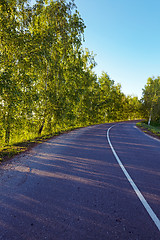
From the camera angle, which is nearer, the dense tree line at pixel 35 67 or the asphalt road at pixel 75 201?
the asphalt road at pixel 75 201

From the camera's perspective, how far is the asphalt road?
7.97ft

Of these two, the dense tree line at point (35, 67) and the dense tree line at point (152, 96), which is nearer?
the dense tree line at point (35, 67)

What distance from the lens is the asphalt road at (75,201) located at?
95.7 inches

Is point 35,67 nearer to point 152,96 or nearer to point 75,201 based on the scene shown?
point 75,201

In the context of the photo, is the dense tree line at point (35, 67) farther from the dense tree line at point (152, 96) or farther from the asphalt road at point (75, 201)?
the dense tree line at point (152, 96)

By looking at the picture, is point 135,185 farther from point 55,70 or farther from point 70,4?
point 70,4

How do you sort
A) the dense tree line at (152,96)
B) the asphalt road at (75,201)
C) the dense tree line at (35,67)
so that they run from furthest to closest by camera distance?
the dense tree line at (152,96) < the dense tree line at (35,67) < the asphalt road at (75,201)

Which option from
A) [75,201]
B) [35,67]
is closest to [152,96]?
[35,67]

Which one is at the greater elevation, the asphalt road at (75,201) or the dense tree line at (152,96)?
the dense tree line at (152,96)

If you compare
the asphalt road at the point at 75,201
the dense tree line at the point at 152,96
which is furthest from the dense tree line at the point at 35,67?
the dense tree line at the point at 152,96

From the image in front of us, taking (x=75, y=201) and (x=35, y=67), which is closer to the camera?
(x=75, y=201)

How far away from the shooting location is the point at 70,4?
11.8 m

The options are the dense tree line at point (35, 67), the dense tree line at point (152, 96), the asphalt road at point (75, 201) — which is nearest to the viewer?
the asphalt road at point (75, 201)

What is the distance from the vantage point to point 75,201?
3270 mm
